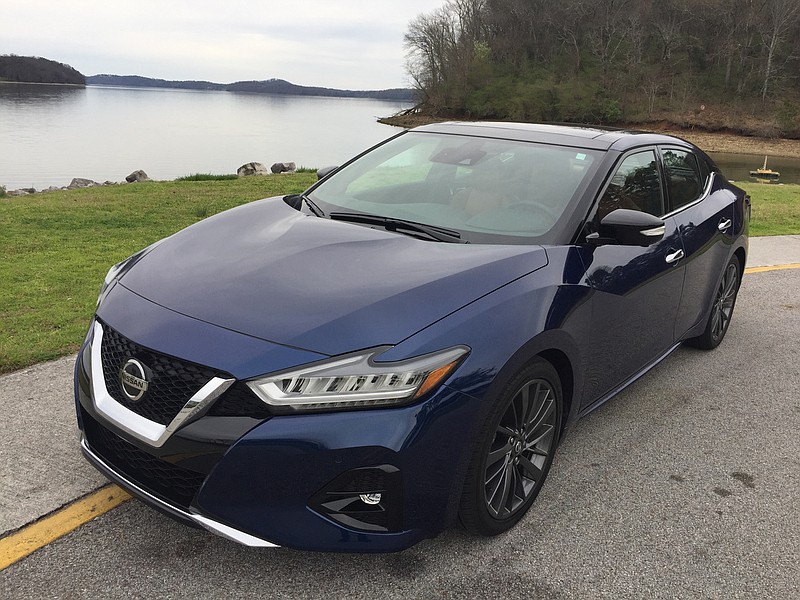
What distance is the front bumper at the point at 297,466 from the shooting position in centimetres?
206

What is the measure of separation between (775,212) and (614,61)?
82808 mm

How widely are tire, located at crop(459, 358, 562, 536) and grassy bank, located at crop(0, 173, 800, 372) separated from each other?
3.09 metres

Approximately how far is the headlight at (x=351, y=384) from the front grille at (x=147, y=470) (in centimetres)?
37

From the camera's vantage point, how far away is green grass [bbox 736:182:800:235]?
427 inches

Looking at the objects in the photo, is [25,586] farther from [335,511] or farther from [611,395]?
[611,395]

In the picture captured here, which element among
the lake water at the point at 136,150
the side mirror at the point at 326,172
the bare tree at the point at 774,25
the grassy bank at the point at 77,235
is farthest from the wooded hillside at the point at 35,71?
the side mirror at the point at 326,172

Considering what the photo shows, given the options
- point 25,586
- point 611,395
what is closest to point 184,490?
point 25,586

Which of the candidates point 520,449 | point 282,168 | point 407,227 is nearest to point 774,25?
point 282,168

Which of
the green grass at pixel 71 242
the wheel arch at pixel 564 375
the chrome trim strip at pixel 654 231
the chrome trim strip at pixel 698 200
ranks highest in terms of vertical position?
the chrome trim strip at pixel 698 200

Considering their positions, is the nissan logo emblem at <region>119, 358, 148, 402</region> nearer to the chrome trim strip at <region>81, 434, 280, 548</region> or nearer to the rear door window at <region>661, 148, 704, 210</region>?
the chrome trim strip at <region>81, 434, 280, 548</region>

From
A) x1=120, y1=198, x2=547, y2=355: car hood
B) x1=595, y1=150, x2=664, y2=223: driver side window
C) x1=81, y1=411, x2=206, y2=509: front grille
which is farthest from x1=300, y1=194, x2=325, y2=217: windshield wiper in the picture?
x1=81, y1=411, x2=206, y2=509: front grille

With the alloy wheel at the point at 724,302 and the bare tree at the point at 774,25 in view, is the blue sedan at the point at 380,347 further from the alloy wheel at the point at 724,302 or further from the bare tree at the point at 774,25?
the bare tree at the point at 774,25

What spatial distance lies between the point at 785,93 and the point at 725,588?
282 feet

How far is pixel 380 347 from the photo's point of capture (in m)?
2.18
